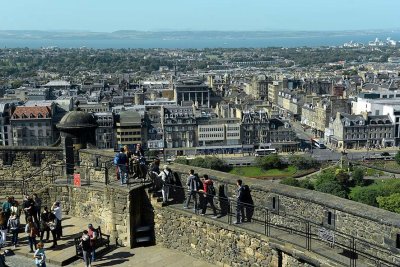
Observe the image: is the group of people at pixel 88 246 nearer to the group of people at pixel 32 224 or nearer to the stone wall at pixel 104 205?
the stone wall at pixel 104 205

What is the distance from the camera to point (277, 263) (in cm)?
1027

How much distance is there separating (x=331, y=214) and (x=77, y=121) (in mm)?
8840

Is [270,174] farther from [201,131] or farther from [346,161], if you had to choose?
[201,131]

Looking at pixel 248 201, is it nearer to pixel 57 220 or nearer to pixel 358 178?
pixel 57 220

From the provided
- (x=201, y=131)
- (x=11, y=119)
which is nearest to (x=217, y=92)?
(x=201, y=131)

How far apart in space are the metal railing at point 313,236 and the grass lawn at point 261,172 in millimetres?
73109

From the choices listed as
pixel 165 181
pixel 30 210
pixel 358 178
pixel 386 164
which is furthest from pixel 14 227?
pixel 386 164

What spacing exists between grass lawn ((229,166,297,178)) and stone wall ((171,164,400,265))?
73.1 m

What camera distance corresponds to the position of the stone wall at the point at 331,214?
9.40 m

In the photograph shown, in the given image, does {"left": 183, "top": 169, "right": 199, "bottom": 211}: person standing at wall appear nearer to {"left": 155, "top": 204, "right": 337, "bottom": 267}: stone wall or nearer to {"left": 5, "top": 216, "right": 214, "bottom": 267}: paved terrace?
{"left": 155, "top": 204, "right": 337, "bottom": 267}: stone wall

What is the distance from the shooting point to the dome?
16.7m

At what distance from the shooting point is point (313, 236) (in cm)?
1047

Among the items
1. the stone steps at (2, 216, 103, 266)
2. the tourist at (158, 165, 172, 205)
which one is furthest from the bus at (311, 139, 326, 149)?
the tourist at (158, 165, 172, 205)

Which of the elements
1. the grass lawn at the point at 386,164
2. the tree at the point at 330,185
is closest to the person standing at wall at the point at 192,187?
the tree at the point at 330,185
